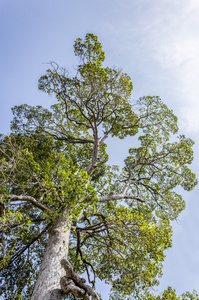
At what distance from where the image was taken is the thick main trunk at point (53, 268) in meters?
4.45

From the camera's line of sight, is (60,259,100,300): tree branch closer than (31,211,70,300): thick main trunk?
Yes

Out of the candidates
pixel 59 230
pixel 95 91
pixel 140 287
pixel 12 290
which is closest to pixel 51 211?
pixel 59 230

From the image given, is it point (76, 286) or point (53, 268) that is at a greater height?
point (53, 268)

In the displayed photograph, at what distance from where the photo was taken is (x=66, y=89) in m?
10.9

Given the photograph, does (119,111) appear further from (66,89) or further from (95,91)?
(66,89)

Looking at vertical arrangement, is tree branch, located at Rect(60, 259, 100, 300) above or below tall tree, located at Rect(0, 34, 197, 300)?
below

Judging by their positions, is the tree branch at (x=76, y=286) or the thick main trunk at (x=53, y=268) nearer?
the tree branch at (x=76, y=286)

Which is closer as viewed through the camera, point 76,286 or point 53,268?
point 76,286

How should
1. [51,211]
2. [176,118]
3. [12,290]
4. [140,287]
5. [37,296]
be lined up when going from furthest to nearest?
1. [176,118]
2. [12,290]
3. [140,287]
4. [51,211]
5. [37,296]

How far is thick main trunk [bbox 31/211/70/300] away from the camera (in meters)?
4.45

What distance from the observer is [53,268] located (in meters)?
5.04

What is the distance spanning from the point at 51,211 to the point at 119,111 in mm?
6654

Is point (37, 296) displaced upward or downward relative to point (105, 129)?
downward

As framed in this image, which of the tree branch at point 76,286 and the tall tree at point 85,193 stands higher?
the tall tree at point 85,193
